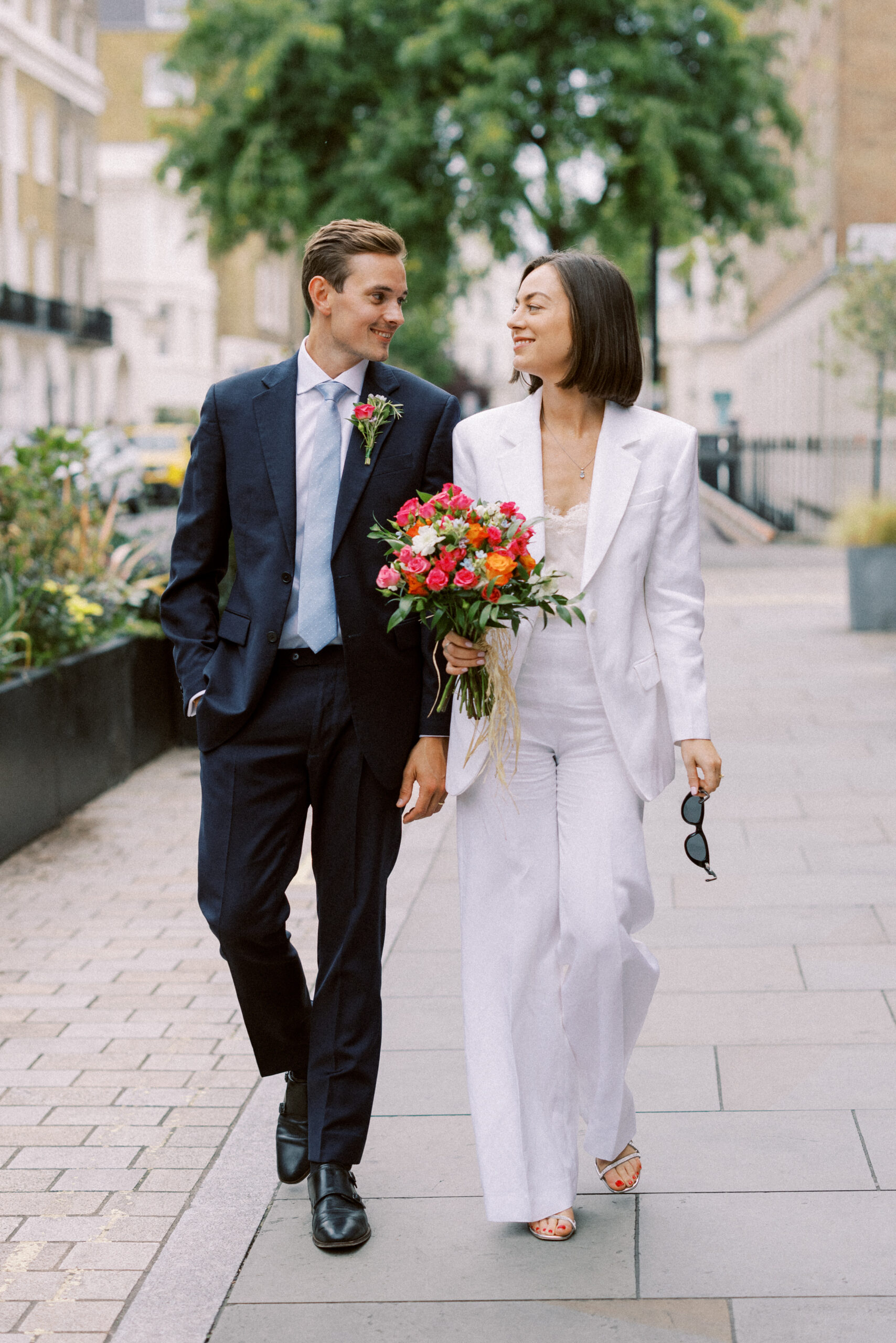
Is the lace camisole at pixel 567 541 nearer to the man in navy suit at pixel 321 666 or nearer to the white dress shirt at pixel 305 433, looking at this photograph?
the man in navy suit at pixel 321 666

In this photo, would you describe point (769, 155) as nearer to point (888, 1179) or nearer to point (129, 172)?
point (888, 1179)

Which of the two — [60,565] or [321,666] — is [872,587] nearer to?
[60,565]

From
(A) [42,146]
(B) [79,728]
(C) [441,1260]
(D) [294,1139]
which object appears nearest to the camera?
(C) [441,1260]

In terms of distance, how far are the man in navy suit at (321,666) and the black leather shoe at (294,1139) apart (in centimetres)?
15

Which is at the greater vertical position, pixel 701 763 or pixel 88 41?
pixel 88 41

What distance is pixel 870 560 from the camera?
13414mm

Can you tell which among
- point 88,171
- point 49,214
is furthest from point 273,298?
point 49,214

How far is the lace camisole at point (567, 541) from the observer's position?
3.38m

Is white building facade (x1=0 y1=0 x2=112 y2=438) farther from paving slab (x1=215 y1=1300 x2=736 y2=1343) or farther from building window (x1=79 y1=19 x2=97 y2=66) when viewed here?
paving slab (x1=215 y1=1300 x2=736 y2=1343)

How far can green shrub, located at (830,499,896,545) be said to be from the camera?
13328 millimetres

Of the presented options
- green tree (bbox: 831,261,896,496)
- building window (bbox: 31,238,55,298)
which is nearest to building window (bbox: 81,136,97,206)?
building window (bbox: 31,238,55,298)

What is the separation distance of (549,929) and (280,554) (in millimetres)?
920

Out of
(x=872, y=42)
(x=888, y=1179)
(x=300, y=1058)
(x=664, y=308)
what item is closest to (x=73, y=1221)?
(x=300, y=1058)

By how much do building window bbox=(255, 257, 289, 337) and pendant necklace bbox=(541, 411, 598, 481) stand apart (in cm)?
6660
